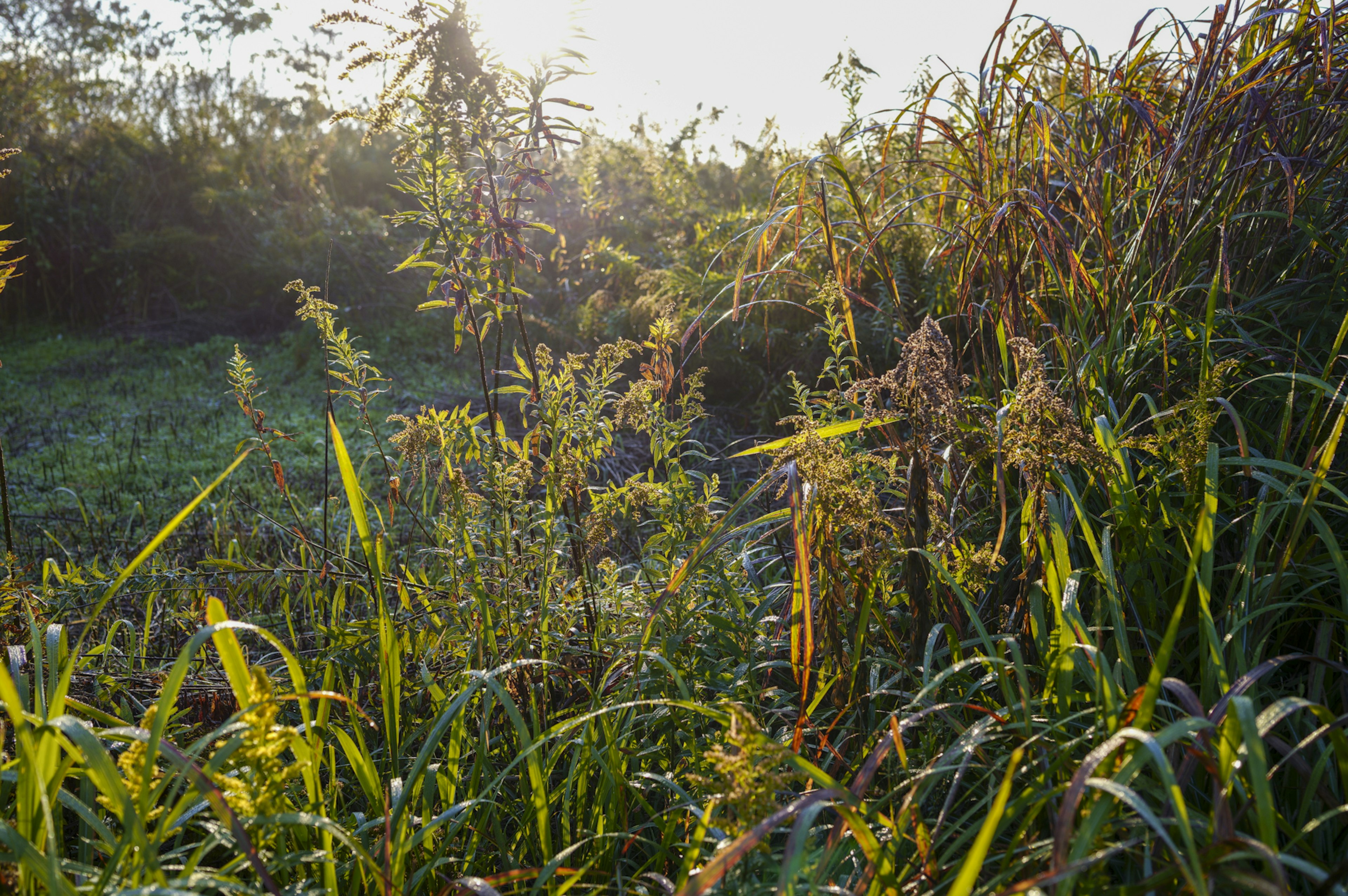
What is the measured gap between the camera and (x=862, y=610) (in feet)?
4.66

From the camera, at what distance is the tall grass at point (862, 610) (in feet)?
3.39

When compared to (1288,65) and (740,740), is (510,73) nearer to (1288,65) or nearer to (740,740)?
(740,740)

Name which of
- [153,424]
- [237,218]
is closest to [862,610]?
[153,424]

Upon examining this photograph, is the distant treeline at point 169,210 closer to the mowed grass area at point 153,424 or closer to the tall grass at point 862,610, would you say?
the mowed grass area at point 153,424

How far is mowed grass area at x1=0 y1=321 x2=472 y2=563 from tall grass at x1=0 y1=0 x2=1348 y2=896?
2.60 ft

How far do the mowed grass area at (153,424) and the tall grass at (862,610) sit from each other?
0.79 meters

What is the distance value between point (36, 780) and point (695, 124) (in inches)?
365

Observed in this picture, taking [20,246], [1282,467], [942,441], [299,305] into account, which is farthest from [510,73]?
[20,246]

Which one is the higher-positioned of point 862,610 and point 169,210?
point 169,210

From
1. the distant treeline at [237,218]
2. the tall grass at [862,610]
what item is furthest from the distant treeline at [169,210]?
the tall grass at [862,610]

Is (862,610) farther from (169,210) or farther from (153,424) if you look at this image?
(169,210)

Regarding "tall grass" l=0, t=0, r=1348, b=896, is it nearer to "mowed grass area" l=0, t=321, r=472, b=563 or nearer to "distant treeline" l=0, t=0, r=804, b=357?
"mowed grass area" l=0, t=321, r=472, b=563

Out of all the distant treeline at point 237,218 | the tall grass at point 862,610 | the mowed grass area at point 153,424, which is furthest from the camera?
the distant treeline at point 237,218

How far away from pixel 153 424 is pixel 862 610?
205 inches
